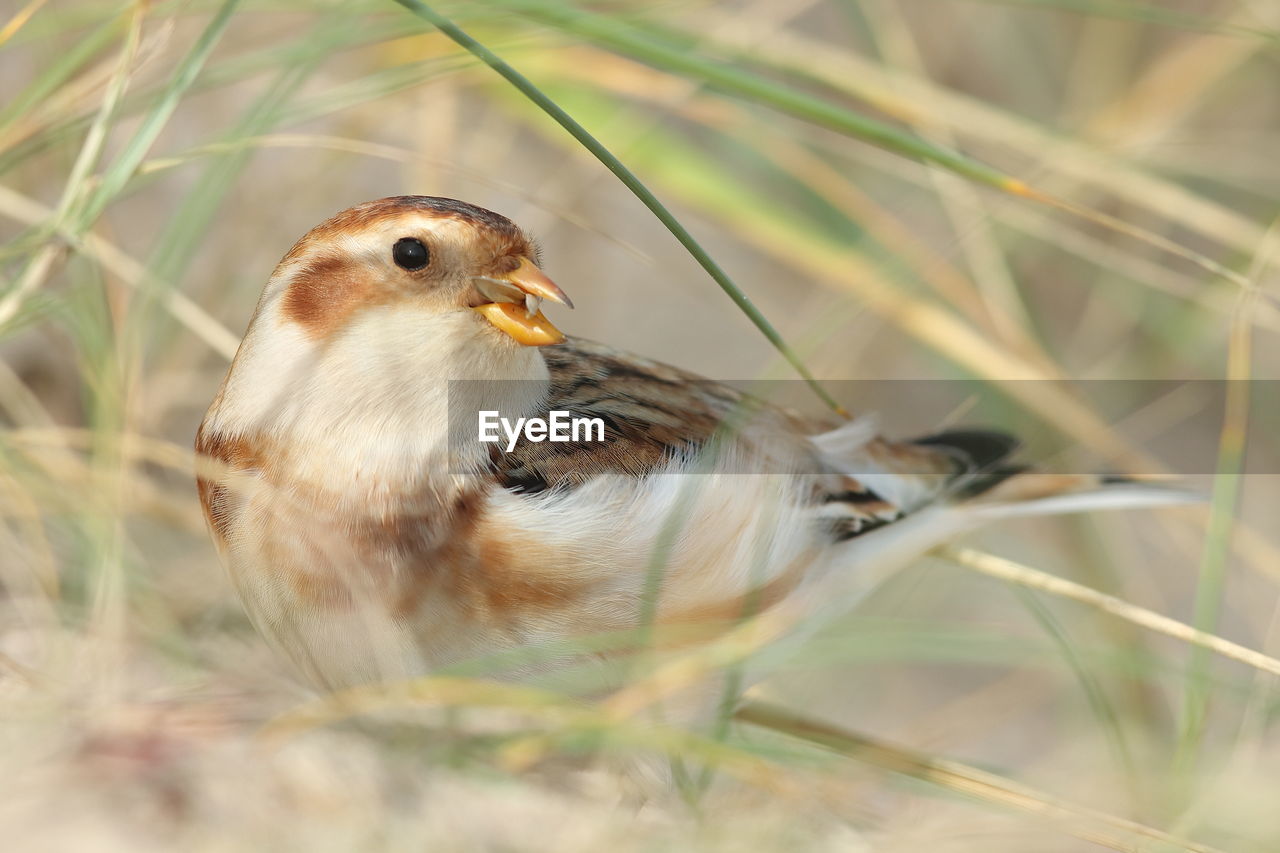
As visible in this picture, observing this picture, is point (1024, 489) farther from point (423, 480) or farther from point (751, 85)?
point (423, 480)

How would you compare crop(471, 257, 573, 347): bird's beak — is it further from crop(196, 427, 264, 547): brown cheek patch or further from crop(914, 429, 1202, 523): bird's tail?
crop(914, 429, 1202, 523): bird's tail

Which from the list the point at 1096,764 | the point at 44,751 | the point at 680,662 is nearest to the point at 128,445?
the point at 44,751

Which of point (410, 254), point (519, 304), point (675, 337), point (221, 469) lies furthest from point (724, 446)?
point (675, 337)

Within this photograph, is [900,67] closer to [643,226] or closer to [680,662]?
[643,226]

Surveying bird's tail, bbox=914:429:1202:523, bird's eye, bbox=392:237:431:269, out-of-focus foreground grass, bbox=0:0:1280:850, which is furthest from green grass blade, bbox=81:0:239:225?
bird's tail, bbox=914:429:1202:523

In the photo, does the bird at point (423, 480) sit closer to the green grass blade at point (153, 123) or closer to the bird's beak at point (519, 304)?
the bird's beak at point (519, 304)

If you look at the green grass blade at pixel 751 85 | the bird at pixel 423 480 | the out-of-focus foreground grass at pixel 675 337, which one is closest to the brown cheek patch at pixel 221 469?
the bird at pixel 423 480
